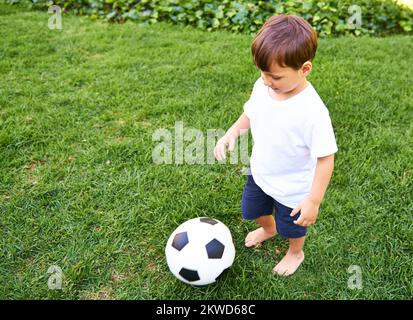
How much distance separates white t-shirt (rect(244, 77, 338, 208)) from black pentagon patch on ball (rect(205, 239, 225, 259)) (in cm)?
36

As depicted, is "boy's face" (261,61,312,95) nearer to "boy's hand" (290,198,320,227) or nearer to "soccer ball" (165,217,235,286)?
"boy's hand" (290,198,320,227)

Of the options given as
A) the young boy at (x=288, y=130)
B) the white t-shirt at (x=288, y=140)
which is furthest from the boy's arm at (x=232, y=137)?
the white t-shirt at (x=288, y=140)

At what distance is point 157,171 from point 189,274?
3.11 ft

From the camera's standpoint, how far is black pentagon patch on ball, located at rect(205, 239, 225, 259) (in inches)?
77.3

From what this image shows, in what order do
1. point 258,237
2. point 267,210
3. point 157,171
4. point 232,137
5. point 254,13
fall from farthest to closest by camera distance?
1. point 254,13
2. point 157,171
3. point 258,237
4. point 267,210
5. point 232,137

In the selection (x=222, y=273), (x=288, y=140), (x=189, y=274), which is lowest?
(x=222, y=273)

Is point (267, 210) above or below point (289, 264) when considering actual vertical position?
above

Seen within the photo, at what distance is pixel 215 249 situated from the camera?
6.48 feet

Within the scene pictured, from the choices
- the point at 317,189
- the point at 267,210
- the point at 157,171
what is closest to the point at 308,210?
the point at 317,189

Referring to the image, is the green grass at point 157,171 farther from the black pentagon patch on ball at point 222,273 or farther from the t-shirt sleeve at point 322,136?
the t-shirt sleeve at point 322,136

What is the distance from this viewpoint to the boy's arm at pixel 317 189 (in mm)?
1582

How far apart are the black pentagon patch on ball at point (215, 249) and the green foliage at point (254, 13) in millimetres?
3218

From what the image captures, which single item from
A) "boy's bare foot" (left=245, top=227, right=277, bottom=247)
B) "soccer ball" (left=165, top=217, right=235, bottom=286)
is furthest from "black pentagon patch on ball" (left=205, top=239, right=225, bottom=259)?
"boy's bare foot" (left=245, top=227, right=277, bottom=247)

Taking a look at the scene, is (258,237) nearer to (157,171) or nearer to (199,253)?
(199,253)
